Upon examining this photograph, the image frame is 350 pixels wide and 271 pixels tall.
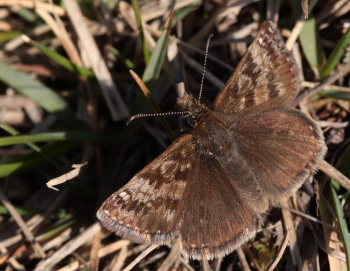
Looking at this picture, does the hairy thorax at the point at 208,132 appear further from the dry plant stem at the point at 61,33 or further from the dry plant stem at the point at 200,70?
the dry plant stem at the point at 61,33

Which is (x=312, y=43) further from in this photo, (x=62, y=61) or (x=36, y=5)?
(x=36, y=5)

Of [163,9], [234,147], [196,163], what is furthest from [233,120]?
[163,9]

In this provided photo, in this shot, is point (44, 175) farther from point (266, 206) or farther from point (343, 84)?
point (343, 84)

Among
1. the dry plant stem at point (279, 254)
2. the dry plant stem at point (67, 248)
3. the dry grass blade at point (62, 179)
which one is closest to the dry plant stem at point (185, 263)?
the dry plant stem at point (279, 254)

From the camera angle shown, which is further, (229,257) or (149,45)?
(149,45)

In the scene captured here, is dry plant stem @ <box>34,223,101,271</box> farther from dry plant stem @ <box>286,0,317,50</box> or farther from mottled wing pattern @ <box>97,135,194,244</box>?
dry plant stem @ <box>286,0,317,50</box>

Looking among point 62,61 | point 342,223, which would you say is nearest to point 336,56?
point 342,223
